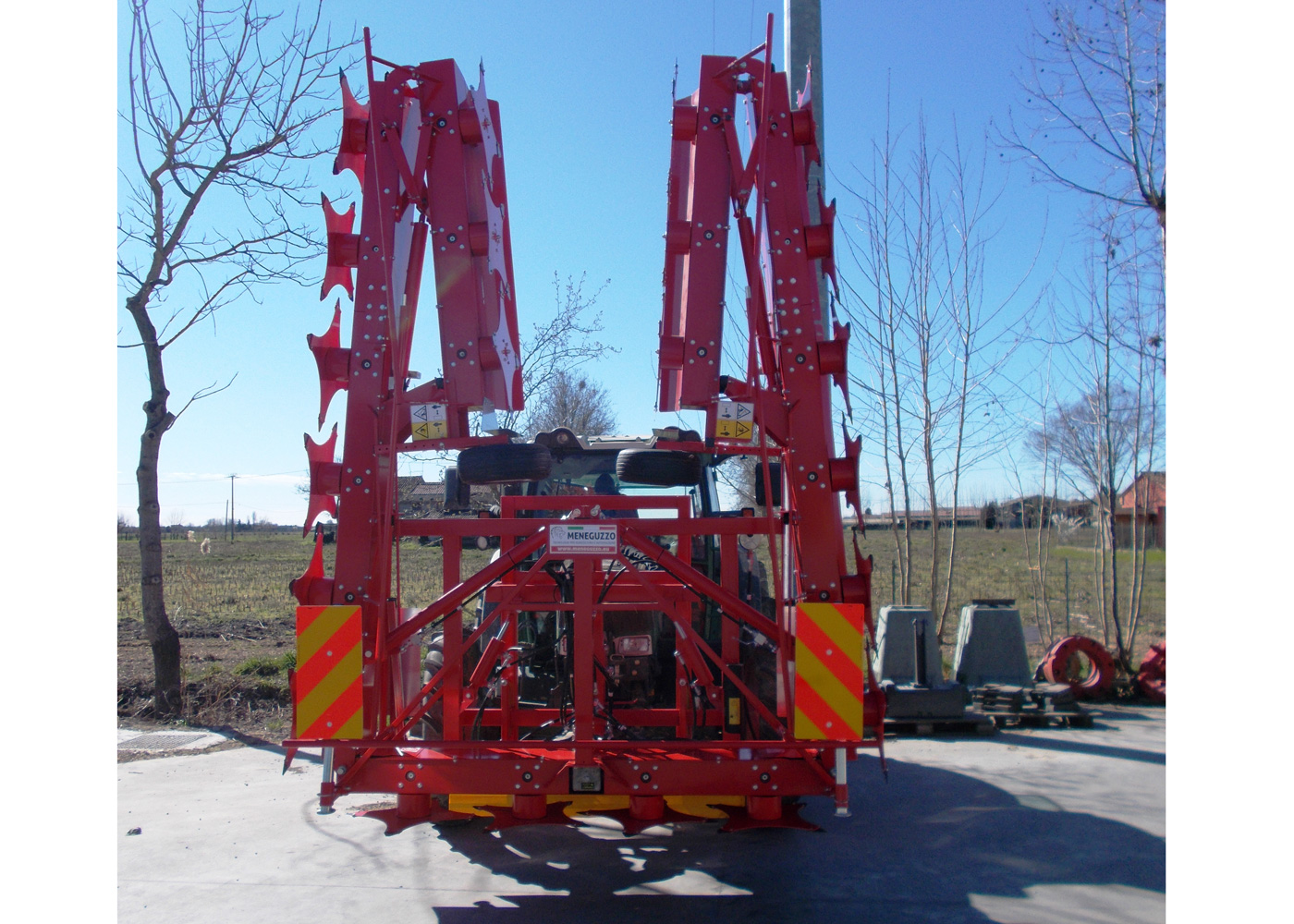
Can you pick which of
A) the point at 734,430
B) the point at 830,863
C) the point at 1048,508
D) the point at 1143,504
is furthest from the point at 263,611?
the point at 734,430

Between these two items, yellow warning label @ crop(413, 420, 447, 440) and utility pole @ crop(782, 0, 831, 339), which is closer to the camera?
yellow warning label @ crop(413, 420, 447, 440)

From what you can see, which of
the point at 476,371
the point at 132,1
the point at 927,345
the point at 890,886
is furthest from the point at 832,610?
the point at 132,1

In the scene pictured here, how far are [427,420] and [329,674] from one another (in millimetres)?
1249

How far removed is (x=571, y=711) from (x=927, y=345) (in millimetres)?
6848

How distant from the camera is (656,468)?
452 centimetres

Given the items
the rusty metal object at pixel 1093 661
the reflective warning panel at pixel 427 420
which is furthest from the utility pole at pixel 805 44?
the rusty metal object at pixel 1093 661

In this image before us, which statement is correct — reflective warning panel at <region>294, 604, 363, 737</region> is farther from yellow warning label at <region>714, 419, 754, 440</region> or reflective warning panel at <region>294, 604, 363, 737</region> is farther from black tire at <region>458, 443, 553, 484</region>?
yellow warning label at <region>714, 419, 754, 440</region>

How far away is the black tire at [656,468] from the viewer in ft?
14.8

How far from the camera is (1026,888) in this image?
411 centimetres

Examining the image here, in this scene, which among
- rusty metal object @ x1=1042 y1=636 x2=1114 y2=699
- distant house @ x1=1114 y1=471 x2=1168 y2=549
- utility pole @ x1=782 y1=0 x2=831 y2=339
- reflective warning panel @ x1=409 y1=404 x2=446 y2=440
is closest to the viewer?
reflective warning panel @ x1=409 y1=404 x2=446 y2=440

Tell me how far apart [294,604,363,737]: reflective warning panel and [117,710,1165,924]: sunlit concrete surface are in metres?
0.92

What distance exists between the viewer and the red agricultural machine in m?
3.66

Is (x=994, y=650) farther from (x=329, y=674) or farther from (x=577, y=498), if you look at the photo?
(x=329, y=674)

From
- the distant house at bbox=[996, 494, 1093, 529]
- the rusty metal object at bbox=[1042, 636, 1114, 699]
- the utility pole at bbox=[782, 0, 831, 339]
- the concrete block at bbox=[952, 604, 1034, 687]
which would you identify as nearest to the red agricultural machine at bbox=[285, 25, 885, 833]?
the utility pole at bbox=[782, 0, 831, 339]
